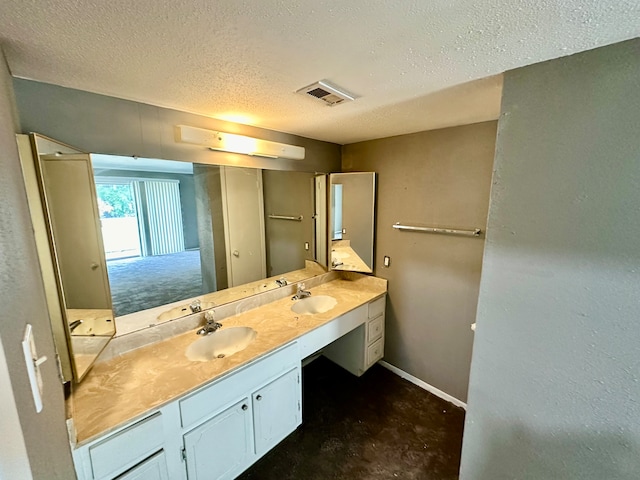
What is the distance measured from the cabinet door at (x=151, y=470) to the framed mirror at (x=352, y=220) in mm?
1879

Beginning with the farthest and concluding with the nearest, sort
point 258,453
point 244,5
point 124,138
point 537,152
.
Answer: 1. point 258,453
2. point 124,138
3. point 537,152
4. point 244,5

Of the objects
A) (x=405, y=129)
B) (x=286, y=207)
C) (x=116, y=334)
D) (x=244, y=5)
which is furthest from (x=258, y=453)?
(x=405, y=129)

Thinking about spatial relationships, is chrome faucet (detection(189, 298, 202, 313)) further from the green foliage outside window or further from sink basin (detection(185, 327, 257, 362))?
the green foliage outside window

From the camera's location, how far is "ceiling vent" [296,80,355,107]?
1.22 m

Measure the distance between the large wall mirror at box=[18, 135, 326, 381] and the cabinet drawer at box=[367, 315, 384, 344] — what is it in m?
0.69

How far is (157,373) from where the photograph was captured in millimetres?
1316

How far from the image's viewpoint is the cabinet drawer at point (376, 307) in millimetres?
2361

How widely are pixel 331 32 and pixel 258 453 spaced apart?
6.80 feet

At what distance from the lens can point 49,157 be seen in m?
1.10

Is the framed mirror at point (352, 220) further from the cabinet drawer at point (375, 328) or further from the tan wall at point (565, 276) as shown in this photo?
the tan wall at point (565, 276)

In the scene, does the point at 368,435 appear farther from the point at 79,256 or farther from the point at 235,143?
the point at 235,143

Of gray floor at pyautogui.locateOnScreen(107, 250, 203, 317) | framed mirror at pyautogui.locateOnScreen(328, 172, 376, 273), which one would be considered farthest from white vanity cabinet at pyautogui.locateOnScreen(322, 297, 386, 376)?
gray floor at pyautogui.locateOnScreen(107, 250, 203, 317)

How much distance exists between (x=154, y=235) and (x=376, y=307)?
1893 millimetres

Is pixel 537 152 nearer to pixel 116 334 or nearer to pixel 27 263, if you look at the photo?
pixel 27 263
